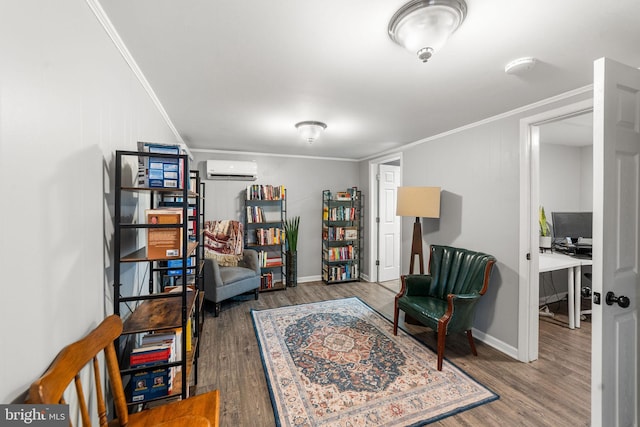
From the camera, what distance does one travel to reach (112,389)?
1168 millimetres

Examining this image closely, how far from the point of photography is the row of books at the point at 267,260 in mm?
4385

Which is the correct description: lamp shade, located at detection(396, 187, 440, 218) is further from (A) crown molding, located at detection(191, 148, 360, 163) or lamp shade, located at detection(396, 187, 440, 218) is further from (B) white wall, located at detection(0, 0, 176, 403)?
(B) white wall, located at detection(0, 0, 176, 403)

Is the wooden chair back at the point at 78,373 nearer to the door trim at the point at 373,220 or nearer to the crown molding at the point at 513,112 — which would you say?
the crown molding at the point at 513,112

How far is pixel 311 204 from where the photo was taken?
4949 millimetres

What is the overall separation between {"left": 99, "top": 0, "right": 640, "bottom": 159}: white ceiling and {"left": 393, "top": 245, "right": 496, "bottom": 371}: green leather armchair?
1442 mm

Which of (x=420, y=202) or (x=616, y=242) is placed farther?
(x=420, y=202)

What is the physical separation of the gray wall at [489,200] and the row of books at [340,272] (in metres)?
1.86

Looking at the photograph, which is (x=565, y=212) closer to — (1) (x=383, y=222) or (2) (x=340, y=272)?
(1) (x=383, y=222)

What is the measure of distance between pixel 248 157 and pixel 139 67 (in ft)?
9.12

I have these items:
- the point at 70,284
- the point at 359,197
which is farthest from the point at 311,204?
the point at 70,284

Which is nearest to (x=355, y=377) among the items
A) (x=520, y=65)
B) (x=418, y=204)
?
(x=418, y=204)

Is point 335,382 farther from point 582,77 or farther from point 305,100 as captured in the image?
point 582,77

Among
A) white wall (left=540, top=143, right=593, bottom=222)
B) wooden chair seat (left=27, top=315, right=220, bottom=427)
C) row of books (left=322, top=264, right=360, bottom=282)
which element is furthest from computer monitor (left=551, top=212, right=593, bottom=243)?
wooden chair seat (left=27, top=315, right=220, bottom=427)

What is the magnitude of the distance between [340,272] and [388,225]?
4.03ft
